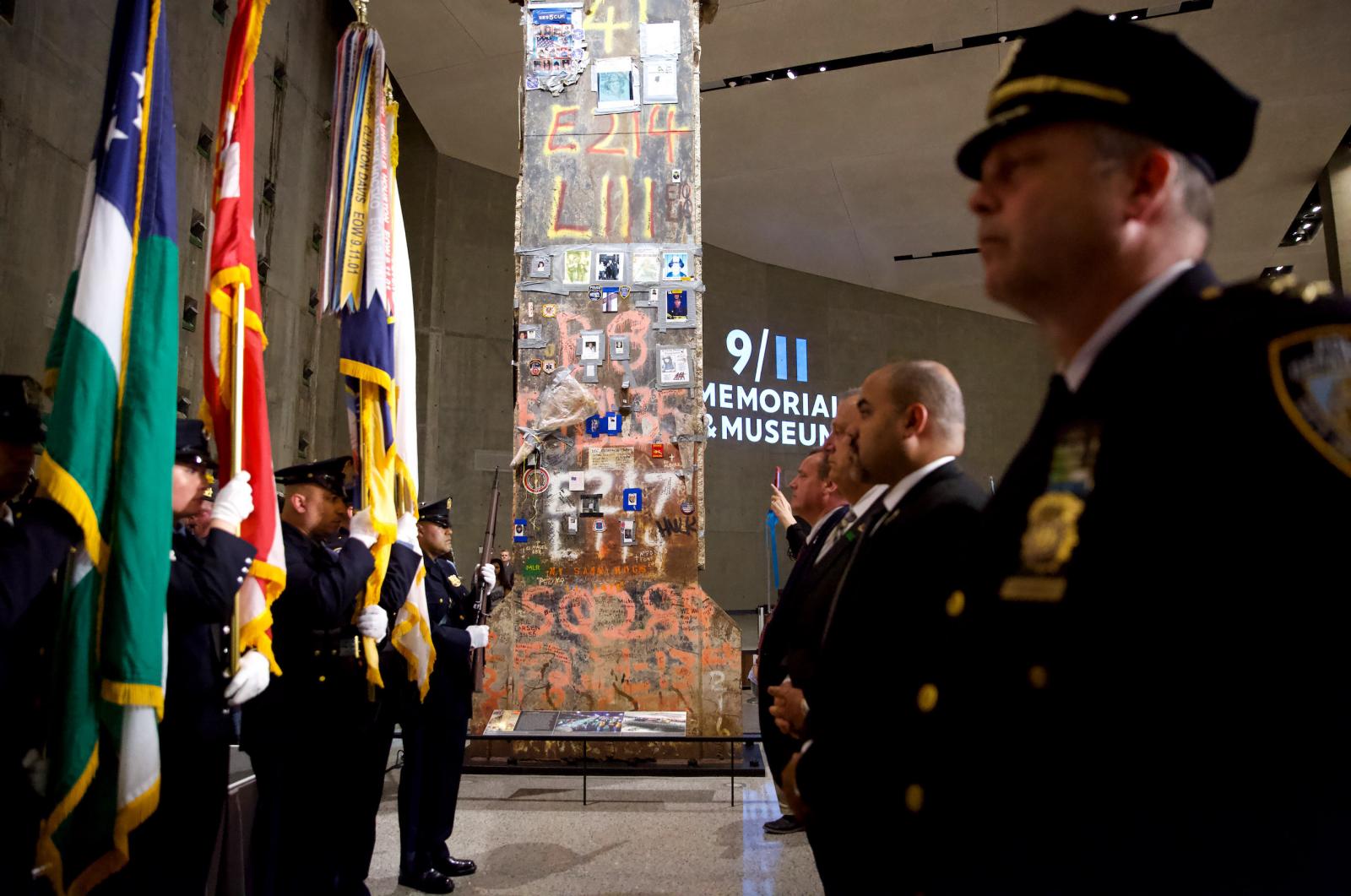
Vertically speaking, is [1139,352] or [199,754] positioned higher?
[1139,352]

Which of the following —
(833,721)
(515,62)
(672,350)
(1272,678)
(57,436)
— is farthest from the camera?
(515,62)

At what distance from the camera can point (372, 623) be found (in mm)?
3299

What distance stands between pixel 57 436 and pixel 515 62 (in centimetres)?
972

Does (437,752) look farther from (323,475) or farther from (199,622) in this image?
(199,622)

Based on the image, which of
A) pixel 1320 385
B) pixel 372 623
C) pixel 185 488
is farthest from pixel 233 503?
pixel 1320 385

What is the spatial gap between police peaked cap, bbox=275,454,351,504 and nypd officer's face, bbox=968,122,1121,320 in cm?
315

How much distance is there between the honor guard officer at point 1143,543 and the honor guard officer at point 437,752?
11.6ft

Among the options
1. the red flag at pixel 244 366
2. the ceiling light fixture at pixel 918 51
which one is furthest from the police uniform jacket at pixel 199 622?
the ceiling light fixture at pixel 918 51

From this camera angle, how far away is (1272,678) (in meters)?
0.78

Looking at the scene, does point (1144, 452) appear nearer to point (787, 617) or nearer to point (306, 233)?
point (787, 617)

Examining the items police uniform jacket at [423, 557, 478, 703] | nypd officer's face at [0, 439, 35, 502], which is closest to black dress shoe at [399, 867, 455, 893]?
police uniform jacket at [423, 557, 478, 703]

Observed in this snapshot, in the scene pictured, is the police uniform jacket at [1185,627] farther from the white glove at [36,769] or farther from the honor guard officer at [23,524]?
the white glove at [36,769]

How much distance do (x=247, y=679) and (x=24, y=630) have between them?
595mm

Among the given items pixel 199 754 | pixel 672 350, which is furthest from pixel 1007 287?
pixel 672 350
